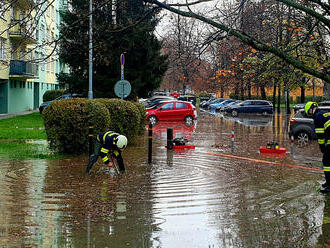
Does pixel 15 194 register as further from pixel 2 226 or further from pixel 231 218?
pixel 231 218

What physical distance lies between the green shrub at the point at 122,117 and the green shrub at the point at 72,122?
55.0 inches

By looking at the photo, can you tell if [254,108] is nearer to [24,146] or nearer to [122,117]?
[122,117]

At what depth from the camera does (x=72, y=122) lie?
1482 centimetres

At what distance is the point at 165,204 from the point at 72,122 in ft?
23.1

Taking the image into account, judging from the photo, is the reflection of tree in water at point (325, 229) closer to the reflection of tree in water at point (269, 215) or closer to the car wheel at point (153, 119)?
the reflection of tree in water at point (269, 215)

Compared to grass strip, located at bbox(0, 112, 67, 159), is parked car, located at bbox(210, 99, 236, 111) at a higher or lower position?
higher

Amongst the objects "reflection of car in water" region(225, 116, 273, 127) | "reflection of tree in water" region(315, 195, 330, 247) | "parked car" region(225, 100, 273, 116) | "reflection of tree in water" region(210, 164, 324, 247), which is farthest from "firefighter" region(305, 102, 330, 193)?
"parked car" region(225, 100, 273, 116)

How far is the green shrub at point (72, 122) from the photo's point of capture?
1480 centimetres

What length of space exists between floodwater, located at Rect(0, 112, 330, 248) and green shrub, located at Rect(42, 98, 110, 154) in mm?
997

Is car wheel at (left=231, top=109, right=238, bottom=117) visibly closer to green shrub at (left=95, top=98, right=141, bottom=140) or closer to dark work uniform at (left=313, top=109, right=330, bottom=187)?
green shrub at (left=95, top=98, right=141, bottom=140)

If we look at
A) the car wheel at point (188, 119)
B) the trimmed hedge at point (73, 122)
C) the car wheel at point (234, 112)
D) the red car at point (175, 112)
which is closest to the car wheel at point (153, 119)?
the red car at point (175, 112)

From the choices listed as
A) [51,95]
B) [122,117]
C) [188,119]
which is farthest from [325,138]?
[51,95]

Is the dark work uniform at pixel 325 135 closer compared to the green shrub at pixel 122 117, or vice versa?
the dark work uniform at pixel 325 135

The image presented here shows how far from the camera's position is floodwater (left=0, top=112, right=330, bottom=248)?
21.1 feet
